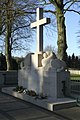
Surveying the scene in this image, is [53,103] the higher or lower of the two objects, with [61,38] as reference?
lower

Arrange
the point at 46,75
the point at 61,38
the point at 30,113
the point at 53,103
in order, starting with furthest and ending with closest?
1. the point at 61,38
2. the point at 46,75
3. the point at 53,103
4. the point at 30,113

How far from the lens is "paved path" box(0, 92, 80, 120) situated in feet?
30.1

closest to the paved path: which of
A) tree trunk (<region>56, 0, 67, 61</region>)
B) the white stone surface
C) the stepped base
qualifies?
the stepped base

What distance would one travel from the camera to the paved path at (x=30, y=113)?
9164 millimetres

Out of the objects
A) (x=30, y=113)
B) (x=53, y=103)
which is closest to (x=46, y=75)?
(x=53, y=103)

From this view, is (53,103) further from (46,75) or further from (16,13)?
(16,13)

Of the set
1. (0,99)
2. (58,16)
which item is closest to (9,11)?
(58,16)

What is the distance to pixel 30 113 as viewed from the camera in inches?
388

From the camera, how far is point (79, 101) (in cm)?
1112

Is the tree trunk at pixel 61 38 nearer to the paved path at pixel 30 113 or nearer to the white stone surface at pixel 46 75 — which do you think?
the white stone surface at pixel 46 75

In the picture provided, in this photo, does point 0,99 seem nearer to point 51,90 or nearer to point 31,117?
point 51,90

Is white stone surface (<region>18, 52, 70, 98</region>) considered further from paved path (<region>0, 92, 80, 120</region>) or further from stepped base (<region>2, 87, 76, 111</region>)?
paved path (<region>0, 92, 80, 120</region>)

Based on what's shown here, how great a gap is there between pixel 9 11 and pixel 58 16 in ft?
16.0

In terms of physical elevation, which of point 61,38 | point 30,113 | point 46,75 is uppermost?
point 61,38
